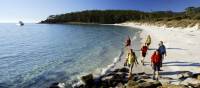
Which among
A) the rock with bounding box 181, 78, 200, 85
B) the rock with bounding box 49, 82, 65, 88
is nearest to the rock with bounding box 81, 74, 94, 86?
the rock with bounding box 49, 82, 65, 88

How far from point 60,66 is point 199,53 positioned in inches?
545

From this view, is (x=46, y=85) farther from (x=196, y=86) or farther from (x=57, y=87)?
(x=196, y=86)

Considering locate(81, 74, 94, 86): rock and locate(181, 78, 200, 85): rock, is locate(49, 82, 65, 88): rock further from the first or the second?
locate(181, 78, 200, 85): rock

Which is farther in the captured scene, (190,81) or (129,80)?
(129,80)

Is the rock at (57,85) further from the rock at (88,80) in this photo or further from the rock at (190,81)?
the rock at (190,81)

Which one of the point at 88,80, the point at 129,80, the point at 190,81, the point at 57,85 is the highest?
the point at 190,81

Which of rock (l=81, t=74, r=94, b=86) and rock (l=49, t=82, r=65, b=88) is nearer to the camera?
rock (l=81, t=74, r=94, b=86)

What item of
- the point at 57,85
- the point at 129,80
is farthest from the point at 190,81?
the point at 57,85

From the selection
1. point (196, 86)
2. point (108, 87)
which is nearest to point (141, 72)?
point (108, 87)

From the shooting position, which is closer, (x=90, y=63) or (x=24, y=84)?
(x=24, y=84)

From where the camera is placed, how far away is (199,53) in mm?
28750

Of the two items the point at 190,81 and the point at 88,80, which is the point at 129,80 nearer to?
the point at 88,80

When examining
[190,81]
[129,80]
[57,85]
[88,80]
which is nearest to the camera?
[190,81]

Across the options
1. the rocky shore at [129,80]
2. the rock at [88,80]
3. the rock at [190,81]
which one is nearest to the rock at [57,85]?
the rocky shore at [129,80]
